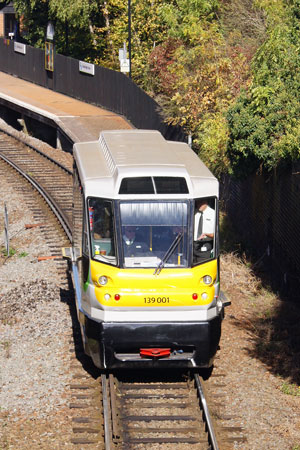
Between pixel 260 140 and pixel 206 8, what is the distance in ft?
48.3

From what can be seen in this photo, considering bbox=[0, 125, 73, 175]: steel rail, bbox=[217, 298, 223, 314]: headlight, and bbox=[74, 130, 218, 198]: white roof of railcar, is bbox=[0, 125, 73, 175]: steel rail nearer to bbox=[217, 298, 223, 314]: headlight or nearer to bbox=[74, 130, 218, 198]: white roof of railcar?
bbox=[74, 130, 218, 198]: white roof of railcar

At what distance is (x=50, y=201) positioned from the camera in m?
21.3

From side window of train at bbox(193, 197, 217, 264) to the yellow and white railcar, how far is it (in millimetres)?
14

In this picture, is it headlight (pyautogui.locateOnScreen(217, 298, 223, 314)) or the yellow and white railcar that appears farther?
headlight (pyautogui.locateOnScreen(217, 298, 223, 314))

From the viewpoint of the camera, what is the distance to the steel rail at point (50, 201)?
19.0m

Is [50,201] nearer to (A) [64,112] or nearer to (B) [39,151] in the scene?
(B) [39,151]

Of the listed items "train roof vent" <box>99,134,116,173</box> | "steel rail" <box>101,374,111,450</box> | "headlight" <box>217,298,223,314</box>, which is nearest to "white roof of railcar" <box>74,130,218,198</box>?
"train roof vent" <box>99,134,116,173</box>

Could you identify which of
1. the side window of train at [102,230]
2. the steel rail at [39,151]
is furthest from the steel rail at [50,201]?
the side window of train at [102,230]

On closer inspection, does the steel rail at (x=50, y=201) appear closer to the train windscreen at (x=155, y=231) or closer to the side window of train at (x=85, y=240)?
the side window of train at (x=85, y=240)

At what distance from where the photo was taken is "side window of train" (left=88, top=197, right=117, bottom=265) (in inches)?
420

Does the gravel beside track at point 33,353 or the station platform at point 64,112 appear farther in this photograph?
the station platform at point 64,112

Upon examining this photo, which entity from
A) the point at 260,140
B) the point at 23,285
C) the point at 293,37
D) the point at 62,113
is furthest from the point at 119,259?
the point at 62,113

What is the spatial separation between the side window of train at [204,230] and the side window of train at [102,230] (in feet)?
3.85

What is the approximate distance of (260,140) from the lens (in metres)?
15.8
